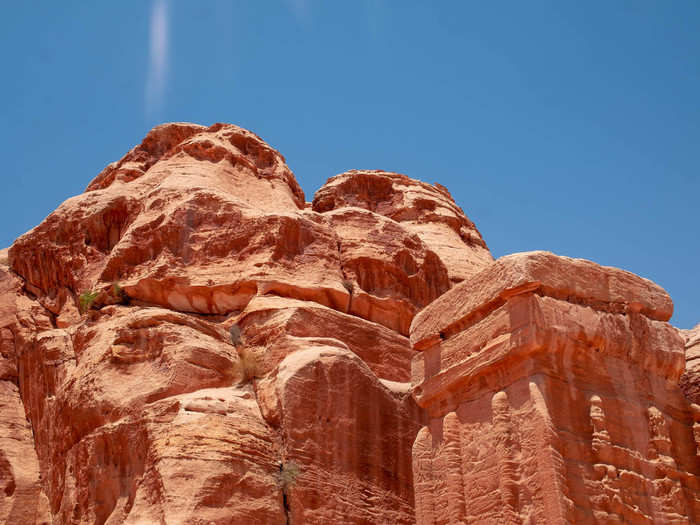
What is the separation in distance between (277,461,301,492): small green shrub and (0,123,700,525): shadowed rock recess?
22mm

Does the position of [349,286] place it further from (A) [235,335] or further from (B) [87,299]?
(B) [87,299]

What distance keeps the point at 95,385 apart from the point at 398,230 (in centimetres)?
705

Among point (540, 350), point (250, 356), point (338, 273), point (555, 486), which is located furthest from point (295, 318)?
point (555, 486)

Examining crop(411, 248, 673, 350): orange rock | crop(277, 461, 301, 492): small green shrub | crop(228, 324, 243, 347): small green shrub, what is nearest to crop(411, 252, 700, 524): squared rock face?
crop(411, 248, 673, 350): orange rock

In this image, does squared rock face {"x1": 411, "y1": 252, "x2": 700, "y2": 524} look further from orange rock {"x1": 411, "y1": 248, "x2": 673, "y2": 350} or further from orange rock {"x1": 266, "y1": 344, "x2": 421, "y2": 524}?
orange rock {"x1": 266, "y1": 344, "x2": 421, "y2": 524}

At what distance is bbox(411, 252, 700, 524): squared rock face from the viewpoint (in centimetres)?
1115

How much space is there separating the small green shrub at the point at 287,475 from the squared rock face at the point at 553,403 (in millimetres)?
1662

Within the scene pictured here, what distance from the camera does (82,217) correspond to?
19750mm

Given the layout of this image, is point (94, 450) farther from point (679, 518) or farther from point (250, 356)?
point (679, 518)

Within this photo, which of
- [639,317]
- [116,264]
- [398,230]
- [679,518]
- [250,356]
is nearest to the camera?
[679,518]

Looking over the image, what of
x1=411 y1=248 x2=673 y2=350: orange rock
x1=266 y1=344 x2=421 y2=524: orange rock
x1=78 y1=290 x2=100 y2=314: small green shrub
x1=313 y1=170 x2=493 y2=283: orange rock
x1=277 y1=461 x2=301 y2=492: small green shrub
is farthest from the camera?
x1=313 y1=170 x2=493 y2=283: orange rock

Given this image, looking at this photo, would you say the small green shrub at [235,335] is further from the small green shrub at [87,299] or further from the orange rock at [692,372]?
the orange rock at [692,372]

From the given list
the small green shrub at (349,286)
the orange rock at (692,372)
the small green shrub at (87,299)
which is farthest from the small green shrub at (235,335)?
the orange rock at (692,372)

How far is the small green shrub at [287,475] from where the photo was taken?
13039 mm
